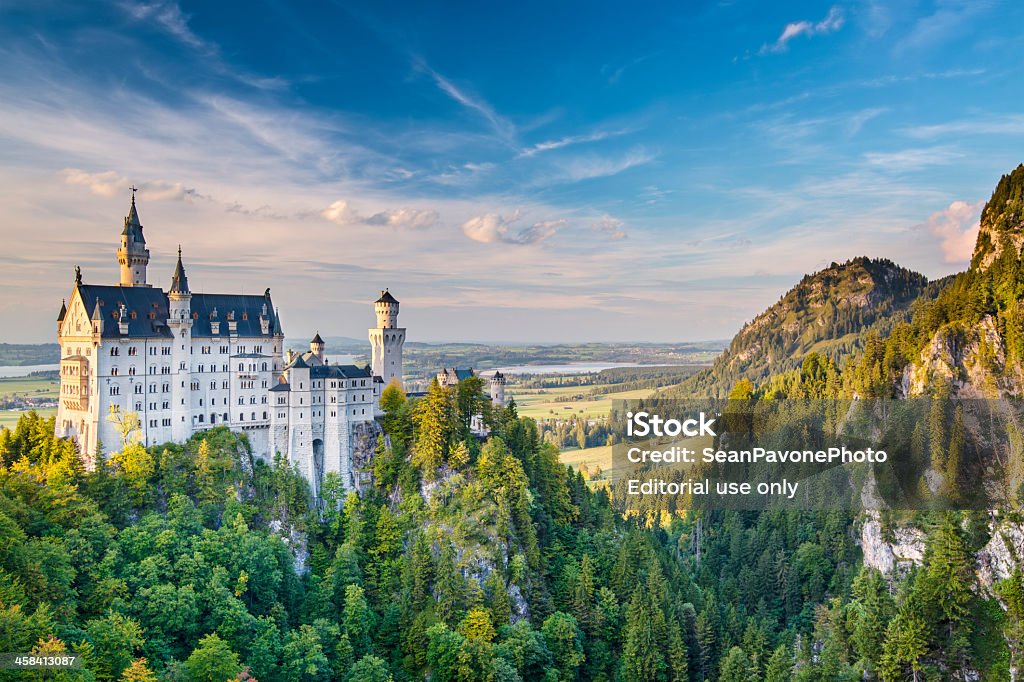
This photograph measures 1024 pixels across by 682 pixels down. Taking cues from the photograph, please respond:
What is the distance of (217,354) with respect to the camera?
76.6 metres

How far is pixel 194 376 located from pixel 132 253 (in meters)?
13.7

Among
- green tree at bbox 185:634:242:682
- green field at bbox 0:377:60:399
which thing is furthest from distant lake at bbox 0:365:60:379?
green tree at bbox 185:634:242:682

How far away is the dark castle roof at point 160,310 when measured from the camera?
70188 mm

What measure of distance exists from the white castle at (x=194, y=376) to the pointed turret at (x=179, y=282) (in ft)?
0.32

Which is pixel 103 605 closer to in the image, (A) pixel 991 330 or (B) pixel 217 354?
(B) pixel 217 354

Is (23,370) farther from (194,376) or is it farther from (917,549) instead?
(917,549)

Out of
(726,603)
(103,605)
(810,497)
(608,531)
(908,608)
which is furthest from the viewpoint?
(810,497)

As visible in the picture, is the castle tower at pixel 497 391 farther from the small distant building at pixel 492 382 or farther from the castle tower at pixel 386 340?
the castle tower at pixel 386 340

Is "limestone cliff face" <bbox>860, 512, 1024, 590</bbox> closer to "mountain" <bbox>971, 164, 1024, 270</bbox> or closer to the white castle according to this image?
"mountain" <bbox>971, 164, 1024, 270</bbox>

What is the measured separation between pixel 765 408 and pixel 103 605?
107 m

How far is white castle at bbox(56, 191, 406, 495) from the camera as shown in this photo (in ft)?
228

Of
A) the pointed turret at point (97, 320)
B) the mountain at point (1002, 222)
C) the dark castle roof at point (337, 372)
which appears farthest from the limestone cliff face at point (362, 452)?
the mountain at point (1002, 222)

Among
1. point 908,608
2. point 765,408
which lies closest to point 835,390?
point 765,408

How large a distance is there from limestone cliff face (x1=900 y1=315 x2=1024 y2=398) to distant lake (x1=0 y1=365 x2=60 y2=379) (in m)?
121
